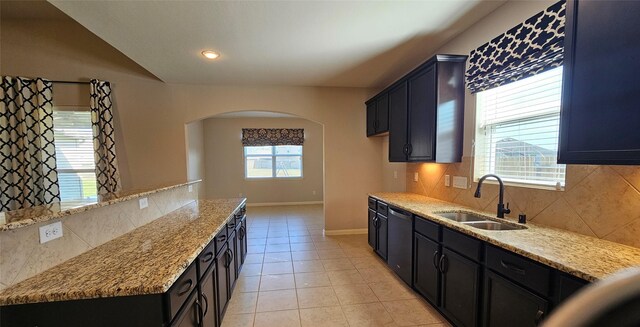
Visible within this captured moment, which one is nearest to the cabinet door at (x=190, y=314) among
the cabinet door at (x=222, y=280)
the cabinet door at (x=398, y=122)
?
the cabinet door at (x=222, y=280)

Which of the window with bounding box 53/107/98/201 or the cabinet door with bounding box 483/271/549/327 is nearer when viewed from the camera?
the cabinet door with bounding box 483/271/549/327

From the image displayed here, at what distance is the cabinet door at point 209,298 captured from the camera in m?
1.59

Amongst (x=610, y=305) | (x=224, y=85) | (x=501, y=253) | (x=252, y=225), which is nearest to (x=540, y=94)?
(x=501, y=253)

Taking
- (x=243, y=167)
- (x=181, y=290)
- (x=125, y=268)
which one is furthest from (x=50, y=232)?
(x=243, y=167)

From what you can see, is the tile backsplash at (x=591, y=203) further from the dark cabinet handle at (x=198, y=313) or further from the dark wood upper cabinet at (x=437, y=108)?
the dark cabinet handle at (x=198, y=313)

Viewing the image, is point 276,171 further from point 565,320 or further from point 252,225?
point 565,320

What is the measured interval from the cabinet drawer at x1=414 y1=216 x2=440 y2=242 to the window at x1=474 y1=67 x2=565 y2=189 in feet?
2.28

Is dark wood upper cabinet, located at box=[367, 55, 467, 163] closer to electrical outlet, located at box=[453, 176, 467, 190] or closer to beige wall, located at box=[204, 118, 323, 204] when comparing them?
electrical outlet, located at box=[453, 176, 467, 190]

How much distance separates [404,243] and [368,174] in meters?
1.87

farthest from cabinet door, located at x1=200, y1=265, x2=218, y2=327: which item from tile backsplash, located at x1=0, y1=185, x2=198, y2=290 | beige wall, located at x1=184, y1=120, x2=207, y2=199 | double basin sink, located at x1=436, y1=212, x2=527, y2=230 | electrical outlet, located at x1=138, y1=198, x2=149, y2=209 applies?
beige wall, located at x1=184, y1=120, x2=207, y2=199

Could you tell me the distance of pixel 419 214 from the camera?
2.29m

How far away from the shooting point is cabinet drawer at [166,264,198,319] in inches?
46.3

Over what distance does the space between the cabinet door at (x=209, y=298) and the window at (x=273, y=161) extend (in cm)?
532

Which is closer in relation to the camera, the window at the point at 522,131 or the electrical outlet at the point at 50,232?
the electrical outlet at the point at 50,232
